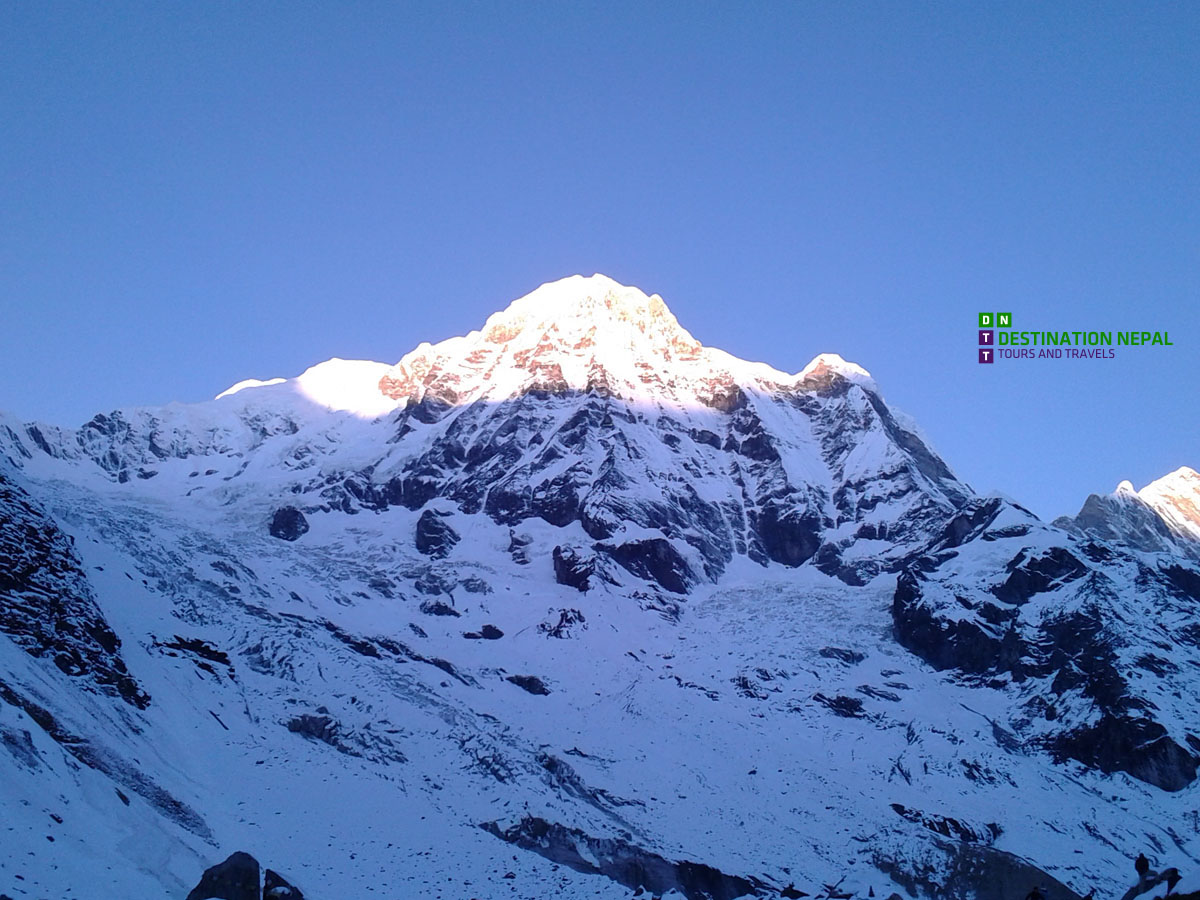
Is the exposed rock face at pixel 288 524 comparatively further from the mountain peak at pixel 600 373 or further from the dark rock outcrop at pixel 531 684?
the dark rock outcrop at pixel 531 684

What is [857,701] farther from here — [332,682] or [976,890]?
[332,682]

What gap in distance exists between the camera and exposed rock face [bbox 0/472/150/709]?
215 ft

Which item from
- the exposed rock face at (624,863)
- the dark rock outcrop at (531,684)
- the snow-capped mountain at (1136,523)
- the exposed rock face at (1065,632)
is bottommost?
the exposed rock face at (624,863)

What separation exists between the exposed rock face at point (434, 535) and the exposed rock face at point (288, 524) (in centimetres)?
1468

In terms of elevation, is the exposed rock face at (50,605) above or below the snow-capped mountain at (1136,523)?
below

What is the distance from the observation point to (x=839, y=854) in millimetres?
76688

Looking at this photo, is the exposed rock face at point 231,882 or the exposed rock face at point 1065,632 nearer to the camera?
the exposed rock face at point 231,882

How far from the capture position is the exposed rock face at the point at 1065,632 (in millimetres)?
95125

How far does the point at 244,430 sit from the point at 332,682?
4568 inches

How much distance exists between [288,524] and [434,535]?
19.3 meters

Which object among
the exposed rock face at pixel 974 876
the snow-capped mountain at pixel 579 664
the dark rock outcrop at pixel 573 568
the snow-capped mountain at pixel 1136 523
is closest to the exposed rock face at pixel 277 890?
the snow-capped mountain at pixel 579 664

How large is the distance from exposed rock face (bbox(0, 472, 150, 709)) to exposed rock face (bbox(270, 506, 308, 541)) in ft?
207

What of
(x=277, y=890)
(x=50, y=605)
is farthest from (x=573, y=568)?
(x=277, y=890)

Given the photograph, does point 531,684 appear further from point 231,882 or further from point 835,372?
point 835,372
